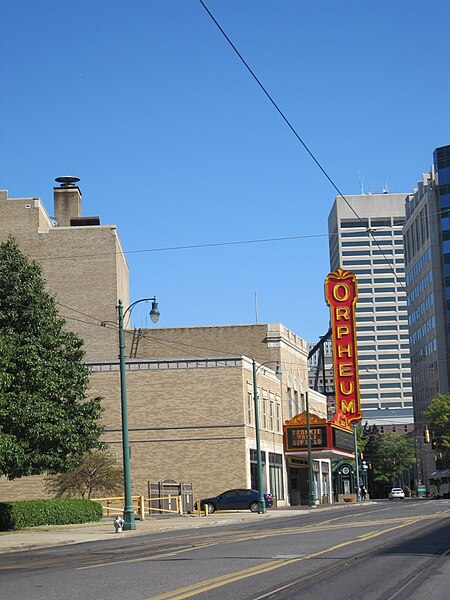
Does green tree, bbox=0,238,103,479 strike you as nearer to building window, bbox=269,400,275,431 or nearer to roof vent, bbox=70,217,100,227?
building window, bbox=269,400,275,431

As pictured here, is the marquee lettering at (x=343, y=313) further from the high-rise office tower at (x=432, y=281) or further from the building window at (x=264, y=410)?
the high-rise office tower at (x=432, y=281)

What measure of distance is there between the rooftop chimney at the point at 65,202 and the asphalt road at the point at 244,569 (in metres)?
57.7

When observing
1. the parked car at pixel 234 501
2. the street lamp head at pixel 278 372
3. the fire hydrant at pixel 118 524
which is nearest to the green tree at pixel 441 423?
the street lamp head at pixel 278 372

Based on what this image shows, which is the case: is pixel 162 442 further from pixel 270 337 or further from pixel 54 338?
pixel 54 338

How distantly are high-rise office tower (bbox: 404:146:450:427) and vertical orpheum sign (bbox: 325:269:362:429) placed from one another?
5708cm

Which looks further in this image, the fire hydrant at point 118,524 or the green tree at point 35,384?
the green tree at point 35,384

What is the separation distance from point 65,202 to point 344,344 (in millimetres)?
27369

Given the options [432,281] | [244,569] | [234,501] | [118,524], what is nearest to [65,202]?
[234,501]

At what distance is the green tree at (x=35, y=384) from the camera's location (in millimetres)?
36062

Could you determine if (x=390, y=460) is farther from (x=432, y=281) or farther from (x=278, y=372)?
(x=278, y=372)

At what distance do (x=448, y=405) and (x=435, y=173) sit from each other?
59.7 meters

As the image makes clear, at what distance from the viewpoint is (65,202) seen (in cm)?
8294

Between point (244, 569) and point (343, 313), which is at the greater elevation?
point (343, 313)

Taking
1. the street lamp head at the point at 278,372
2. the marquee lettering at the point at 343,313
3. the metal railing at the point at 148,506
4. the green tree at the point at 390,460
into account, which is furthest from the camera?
the green tree at the point at 390,460
